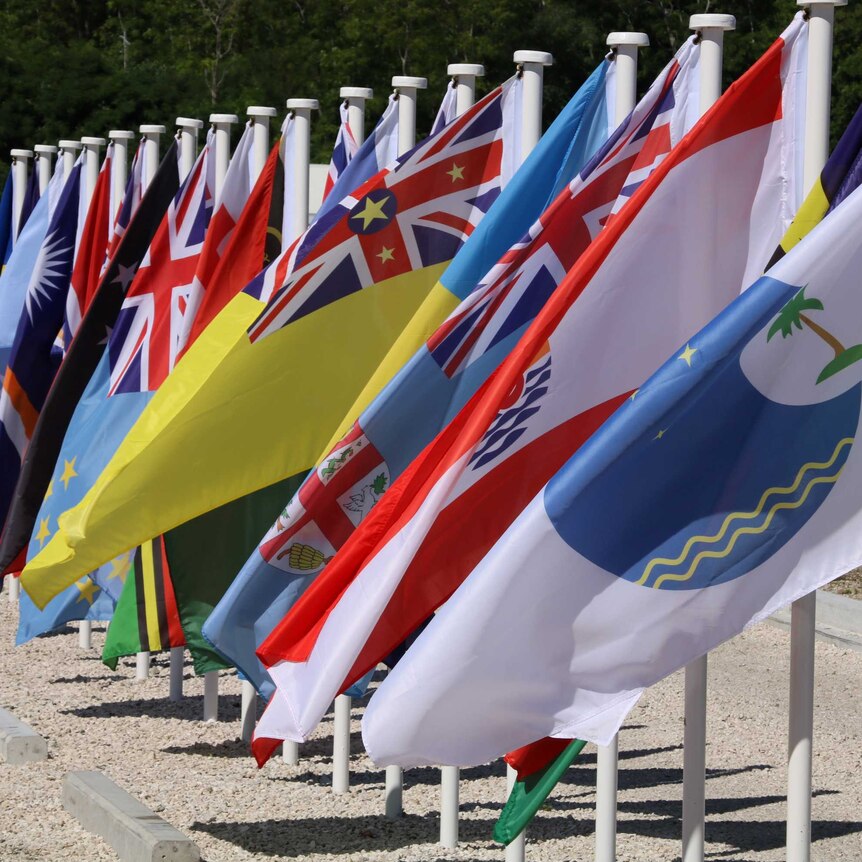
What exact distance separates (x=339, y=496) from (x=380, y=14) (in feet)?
156

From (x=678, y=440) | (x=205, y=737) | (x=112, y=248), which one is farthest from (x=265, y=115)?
(x=678, y=440)

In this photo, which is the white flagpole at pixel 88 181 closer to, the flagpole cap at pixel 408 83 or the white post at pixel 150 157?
the white post at pixel 150 157

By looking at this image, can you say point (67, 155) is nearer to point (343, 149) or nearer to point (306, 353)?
point (343, 149)

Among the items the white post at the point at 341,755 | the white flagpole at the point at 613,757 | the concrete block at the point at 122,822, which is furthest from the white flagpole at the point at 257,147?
the white flagpole at the point at 613,757

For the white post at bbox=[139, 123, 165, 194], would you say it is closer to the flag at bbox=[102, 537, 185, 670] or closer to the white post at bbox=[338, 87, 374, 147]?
the white post at bbox=[338, 87, 374, 147]

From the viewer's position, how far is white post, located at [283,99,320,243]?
884 cm

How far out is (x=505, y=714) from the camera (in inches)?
188

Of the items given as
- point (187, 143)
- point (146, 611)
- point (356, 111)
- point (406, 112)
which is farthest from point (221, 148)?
point (146, 611)

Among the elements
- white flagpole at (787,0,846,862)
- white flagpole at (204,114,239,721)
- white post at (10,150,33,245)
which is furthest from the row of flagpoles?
white post at (10,150,33,245)

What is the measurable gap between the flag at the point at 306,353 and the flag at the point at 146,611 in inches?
32.9

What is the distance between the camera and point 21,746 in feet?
29.5

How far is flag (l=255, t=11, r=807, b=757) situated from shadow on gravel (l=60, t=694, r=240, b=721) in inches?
194

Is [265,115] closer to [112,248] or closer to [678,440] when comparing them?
[112,248]

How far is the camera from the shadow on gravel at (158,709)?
10398 millimetres
